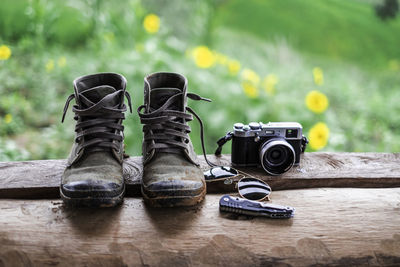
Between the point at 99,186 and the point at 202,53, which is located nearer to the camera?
the point at 99,186

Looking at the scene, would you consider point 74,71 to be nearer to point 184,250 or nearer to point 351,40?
point 184,250

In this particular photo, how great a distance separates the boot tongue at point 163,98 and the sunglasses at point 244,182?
0.24 metres

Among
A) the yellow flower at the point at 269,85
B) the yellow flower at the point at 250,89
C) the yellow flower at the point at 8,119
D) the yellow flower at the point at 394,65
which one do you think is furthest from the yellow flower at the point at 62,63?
the yellow flower at the point at 394,65

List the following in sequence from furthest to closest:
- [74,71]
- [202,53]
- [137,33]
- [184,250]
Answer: [137,33], [74,71], [202,53], [184,250]

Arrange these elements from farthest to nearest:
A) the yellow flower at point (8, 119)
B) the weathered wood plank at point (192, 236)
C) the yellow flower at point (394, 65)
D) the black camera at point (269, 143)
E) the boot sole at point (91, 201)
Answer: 1. the yellow flower at point (394, 65)
2. the yellow flower at point (8, 119)
3. the black camera at point (269, 143)
4. the boot sole at point (91, 201)
5. the weathered wood plank at point (192, 236)

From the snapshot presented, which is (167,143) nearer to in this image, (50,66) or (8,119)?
(8,119)

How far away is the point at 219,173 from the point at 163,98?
0.30 m

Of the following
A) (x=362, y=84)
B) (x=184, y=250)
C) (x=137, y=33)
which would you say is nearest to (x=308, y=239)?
(x=184, y=250)

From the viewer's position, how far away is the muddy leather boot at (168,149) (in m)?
1.07

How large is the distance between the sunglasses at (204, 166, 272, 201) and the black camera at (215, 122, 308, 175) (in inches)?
3.2

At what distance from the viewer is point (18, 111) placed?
86.9 inches

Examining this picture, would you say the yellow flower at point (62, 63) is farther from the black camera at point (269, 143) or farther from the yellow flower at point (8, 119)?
the black camera at point (269, 143)

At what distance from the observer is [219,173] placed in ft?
4.09

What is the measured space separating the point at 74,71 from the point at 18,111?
1.36 feet
